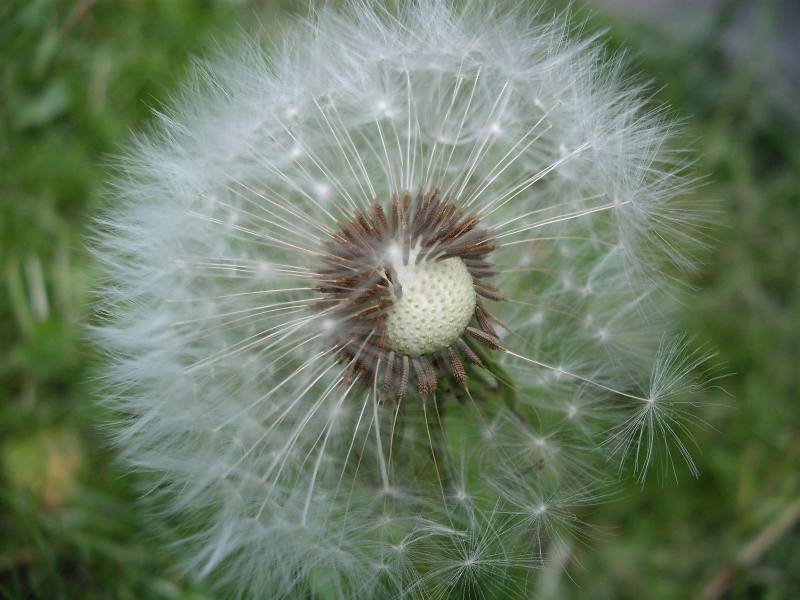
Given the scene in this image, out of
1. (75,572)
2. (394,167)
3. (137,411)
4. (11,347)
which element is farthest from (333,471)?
(11,347)

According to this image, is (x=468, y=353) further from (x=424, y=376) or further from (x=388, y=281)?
(x=388, y=281)

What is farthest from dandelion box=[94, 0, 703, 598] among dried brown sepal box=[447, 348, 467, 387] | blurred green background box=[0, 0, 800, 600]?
blurred green background box=[0, 0, 800, 600]

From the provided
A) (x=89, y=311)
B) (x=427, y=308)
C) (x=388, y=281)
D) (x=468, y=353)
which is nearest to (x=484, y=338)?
(x=468, y=353)

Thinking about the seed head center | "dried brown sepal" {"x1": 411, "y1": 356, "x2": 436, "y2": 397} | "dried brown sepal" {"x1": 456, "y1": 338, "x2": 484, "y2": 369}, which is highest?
the seed head center

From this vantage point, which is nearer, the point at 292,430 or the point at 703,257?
the point at 292,430

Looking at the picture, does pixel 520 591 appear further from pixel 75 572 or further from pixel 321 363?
pixel 75 572

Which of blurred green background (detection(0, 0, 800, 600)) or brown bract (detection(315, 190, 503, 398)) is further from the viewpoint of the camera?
blurred green background (detection(0, 0, 800, 600))

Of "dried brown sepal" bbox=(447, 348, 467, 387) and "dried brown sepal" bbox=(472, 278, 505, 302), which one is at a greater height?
"dried brown sepal" bbox=(472, 278, 505, 302)

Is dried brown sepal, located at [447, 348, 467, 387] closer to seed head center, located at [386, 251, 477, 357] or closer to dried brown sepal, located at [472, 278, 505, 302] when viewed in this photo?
seed head center, located at [386, 251, 477, 357]
